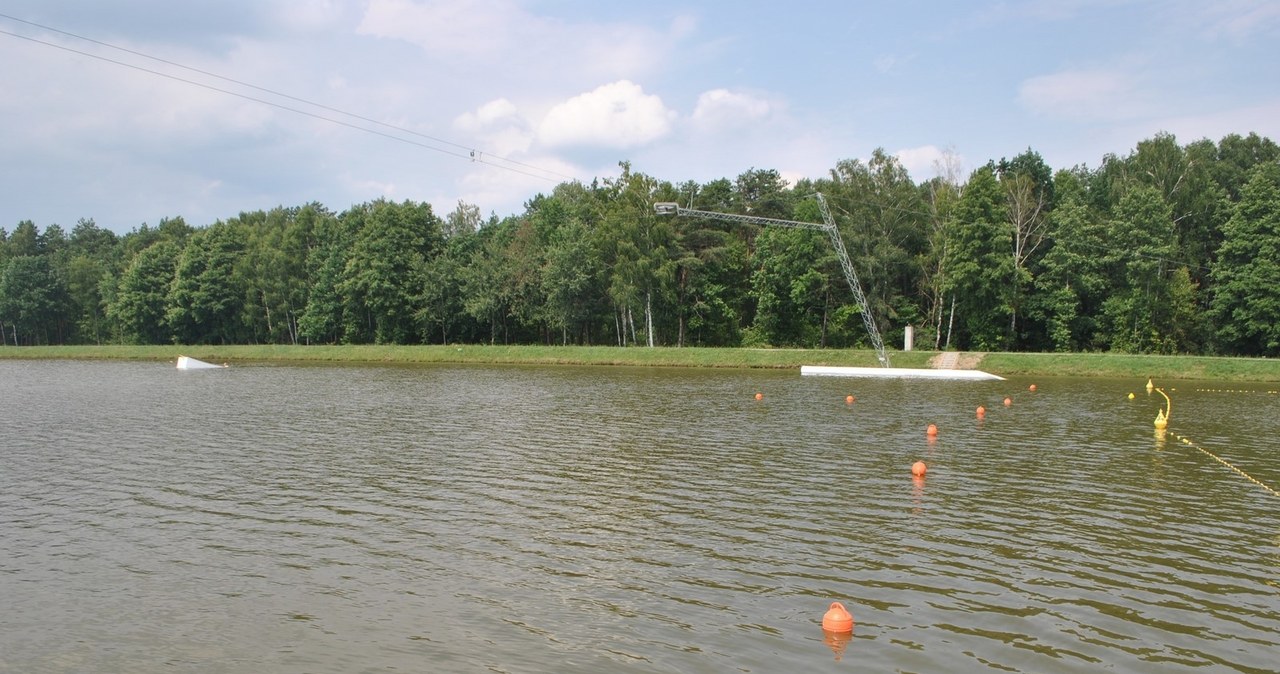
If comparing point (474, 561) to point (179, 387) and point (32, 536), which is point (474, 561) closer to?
point (32, 536)

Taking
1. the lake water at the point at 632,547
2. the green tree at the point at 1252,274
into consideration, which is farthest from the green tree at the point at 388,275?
the green tree at the point at 1252,274

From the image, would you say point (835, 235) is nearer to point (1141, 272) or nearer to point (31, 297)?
point (1141, 272)

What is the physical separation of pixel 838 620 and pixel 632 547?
4.72m

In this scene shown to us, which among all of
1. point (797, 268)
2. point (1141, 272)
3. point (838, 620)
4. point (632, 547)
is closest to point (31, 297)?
point (797, 268)

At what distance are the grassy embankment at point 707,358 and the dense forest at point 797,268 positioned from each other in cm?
725

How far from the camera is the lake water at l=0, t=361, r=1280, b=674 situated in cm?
998

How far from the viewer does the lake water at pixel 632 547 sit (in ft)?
32.7

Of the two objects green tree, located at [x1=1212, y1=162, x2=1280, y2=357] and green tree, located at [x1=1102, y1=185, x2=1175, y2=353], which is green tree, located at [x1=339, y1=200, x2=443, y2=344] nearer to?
green tree, located at [x1=1102, y1=185, x2=1175, y2=353]

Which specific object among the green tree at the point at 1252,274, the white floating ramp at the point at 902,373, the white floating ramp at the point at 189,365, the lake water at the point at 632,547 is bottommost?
the lake water at the point at 632,547

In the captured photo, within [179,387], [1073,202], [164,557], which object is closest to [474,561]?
[164,557]

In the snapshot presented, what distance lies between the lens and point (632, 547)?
14.2 metres

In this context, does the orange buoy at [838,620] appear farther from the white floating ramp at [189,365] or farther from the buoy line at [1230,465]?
the white floating ramp at [189,365]

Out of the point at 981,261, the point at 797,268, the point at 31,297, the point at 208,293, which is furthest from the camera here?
the point at 31,297

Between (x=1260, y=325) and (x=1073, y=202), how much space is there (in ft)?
55.6
